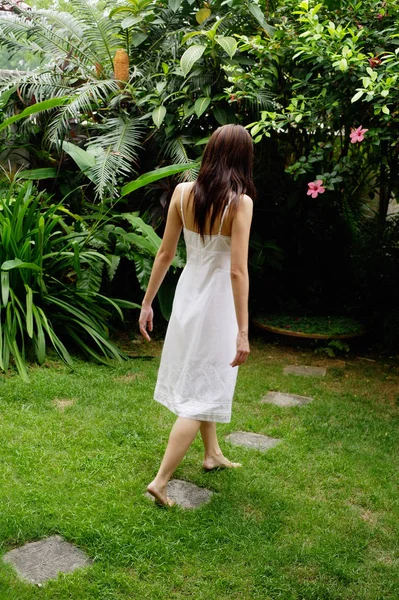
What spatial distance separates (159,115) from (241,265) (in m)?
3.00

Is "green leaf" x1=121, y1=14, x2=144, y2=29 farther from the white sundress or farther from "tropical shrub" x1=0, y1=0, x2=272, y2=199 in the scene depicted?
the white sundress

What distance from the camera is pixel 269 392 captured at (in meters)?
4.84

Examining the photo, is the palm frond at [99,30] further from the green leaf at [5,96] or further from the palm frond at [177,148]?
the palm frond at [177,148]

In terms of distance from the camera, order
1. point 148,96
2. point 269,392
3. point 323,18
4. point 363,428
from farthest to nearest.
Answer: point 148,96
point 323,18
point 269,392
point 363,428

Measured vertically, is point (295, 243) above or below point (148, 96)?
below

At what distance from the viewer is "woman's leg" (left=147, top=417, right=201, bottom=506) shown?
3.12 m

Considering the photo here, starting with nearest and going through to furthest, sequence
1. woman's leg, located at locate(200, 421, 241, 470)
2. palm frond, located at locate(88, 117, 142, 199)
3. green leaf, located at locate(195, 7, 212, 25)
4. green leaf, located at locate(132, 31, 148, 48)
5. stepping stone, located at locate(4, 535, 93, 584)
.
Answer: stepping stone, located at locate(4, 535, 93, 584)
woman's leg, located at locate(200, 421, 241, 470)
palm frond, located at locate(88, 117, 142, 199)
green leaf, located at locate(195, 7, 212, 25)
green leaf, located at locate(132, 31, 148, 48)

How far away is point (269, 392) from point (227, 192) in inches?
86.2

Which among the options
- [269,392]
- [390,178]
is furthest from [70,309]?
[390,178]

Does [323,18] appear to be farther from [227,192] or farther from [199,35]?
[227,192]

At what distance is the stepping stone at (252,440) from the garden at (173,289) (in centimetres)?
4

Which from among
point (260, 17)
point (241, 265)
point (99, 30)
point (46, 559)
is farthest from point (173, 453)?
point (99, 30)

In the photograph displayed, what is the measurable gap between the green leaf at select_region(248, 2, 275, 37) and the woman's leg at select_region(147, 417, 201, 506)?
3.70 meters

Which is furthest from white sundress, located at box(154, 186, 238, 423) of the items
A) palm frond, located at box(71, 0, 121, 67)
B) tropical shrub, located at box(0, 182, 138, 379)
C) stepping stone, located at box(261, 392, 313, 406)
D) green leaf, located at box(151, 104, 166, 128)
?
palm frond, located at box(71, 0, 121, 67)
